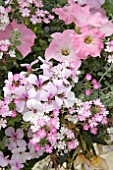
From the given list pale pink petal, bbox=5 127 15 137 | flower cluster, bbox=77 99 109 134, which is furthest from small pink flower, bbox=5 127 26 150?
flower cluster, bbox=77 99 109 134

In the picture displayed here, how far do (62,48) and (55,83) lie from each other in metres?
0.16

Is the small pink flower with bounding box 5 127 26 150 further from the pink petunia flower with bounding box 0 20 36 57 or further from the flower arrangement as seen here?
the pink petunia flower with bounding box 0 20 36 57

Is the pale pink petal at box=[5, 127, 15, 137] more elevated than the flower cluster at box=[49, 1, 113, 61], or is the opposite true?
the flower cluster at box=[49, 1, 113, 61]

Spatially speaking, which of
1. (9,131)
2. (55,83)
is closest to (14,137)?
(9,131)

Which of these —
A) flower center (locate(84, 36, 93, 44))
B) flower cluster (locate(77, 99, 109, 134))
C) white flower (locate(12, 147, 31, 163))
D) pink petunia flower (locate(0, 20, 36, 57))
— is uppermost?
pink petunia flower (locate(0, 20, 36, 57))

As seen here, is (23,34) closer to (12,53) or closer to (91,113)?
(12,53)

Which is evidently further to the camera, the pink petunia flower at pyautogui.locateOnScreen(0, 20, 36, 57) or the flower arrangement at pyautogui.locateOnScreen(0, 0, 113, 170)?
the pink petunia flower at pyautogui.locateOnScreen(0, 20, 36, 57)

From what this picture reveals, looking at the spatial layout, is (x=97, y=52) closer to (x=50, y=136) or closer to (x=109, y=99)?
(x=109, y=99)

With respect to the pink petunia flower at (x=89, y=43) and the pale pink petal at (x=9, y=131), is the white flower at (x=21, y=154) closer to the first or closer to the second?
the pale pink petal at (x=9, y=131)

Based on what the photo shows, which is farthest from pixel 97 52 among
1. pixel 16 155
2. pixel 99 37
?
pixel 16 155

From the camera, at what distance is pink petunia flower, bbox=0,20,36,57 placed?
0.89m

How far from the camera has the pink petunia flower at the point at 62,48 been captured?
0.87m

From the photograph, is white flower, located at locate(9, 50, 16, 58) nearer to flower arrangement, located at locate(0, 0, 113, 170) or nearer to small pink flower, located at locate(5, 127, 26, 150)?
flower arrangement, located at locate(0, 0, 113, 170)

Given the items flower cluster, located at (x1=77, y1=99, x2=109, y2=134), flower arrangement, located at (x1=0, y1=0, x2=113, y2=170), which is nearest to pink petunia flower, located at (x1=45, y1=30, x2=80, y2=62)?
flower arrangement, located at (x1=0, y1=0, x2=113, y2=170)
